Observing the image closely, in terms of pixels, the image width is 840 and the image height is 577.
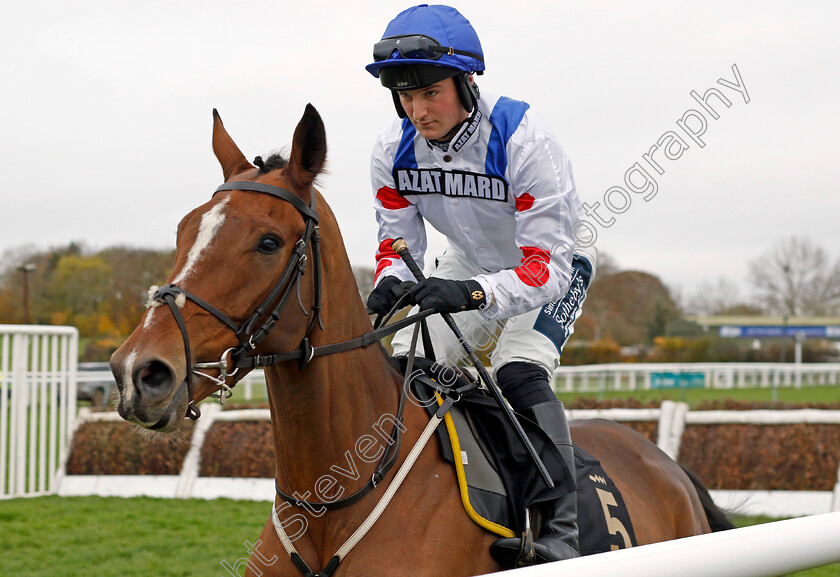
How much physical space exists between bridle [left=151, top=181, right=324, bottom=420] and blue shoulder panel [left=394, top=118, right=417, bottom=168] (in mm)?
714

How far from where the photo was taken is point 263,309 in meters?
2.15

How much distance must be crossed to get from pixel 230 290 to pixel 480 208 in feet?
3.95

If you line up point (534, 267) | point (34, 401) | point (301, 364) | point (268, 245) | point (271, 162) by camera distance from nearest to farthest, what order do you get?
point (268, 245) < point (301, 364) < point (271, 162) < point (534, 267) < point (34, 401)

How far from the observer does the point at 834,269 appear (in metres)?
49.0

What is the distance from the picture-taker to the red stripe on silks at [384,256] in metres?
3.16

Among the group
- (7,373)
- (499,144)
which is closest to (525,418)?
(499,144)

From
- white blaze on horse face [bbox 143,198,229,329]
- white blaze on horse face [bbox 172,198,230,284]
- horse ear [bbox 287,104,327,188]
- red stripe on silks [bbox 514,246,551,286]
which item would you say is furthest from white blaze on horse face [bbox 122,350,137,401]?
red stripe on silks [bbox 514,246,551,286]

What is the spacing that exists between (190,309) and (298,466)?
667 millimetres

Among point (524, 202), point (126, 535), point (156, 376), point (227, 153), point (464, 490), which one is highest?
point (227, 153)

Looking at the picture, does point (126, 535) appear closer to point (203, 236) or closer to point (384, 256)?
point (384, 256)

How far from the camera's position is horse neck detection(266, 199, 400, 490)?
93.8 inches

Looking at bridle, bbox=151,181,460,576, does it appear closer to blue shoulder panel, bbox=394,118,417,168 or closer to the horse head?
the horse head

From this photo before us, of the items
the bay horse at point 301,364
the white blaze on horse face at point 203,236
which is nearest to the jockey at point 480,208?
the bay horse at point 301,364

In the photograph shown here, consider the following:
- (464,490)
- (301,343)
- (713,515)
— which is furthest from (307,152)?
(713,515)
